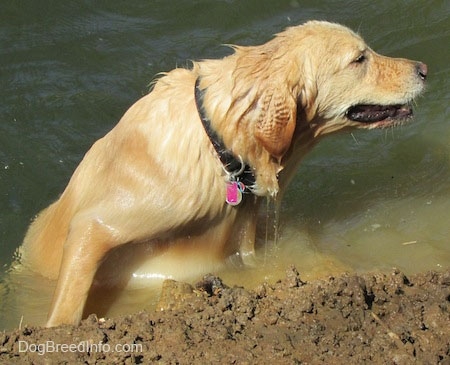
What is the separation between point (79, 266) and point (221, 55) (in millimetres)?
4948

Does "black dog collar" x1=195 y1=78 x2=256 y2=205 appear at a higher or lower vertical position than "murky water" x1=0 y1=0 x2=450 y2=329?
higher

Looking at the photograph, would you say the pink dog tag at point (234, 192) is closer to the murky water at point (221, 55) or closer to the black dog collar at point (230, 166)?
the black dog collar at point (230, 166)

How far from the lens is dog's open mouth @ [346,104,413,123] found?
260 inches

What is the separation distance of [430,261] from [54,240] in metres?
3.16

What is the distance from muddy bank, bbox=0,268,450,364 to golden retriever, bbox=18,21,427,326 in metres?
0.71

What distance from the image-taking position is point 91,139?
29.9 feet

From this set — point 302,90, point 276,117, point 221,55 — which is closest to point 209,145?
point 276,117

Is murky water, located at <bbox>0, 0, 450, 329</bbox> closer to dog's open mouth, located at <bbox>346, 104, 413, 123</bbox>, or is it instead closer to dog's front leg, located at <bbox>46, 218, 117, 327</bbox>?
dog's front leg, located at <bbox>46, 218, 117, 327</bbox>

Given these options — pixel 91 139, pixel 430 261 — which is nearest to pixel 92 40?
pixel 91 139

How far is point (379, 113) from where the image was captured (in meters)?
6.72

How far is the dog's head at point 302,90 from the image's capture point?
19.4 ft

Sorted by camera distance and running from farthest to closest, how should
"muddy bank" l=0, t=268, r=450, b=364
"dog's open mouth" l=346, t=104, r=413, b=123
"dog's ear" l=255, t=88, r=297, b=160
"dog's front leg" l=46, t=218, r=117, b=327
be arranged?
"dog's open mouth" l=346, t=104, r=413, b=123 < "dog's front leg" l=46, t=218, r=117, b=327 < "dog's ear" l=255, t=88, r=297, b=160 < "muddy bank" l=0, t=268, r=450, b=364

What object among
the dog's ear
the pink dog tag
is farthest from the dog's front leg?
the dog's ear

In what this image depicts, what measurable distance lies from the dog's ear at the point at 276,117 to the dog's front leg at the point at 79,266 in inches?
52.0
